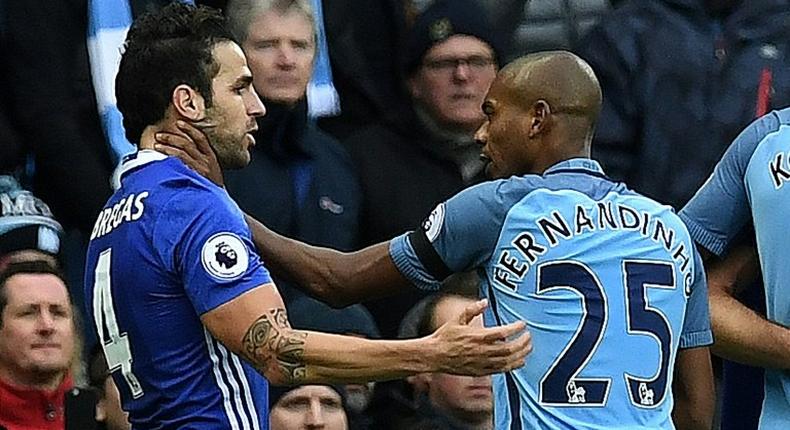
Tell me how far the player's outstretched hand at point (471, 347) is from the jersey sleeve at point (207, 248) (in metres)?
0.51

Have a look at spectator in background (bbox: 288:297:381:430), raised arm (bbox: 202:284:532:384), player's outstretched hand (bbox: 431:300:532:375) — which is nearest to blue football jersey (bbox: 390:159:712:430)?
raised arm (bbox: 202:284:532:384)

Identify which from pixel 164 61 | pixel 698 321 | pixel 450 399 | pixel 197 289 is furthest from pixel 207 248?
pixel 450 399

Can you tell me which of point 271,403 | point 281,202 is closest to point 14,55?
point 281,202

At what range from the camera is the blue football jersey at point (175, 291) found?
5.48m

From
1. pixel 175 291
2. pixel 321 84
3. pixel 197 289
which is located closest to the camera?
pixel 197 289

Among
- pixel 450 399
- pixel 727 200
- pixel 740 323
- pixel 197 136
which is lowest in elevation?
pixel 450 399

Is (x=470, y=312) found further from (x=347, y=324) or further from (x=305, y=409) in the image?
(x=347, y=324)

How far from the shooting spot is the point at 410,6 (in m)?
8.90

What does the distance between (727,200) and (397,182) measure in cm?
224

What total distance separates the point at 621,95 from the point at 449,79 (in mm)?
702

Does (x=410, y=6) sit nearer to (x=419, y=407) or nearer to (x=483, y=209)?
(x=419, y=407)

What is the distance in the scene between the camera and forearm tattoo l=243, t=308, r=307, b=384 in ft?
17.7

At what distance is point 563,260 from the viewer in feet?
19.5

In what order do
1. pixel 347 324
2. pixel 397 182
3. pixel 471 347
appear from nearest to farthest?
1. pixel 471 347
2. pixel 347 324
3. pixel 397 182
